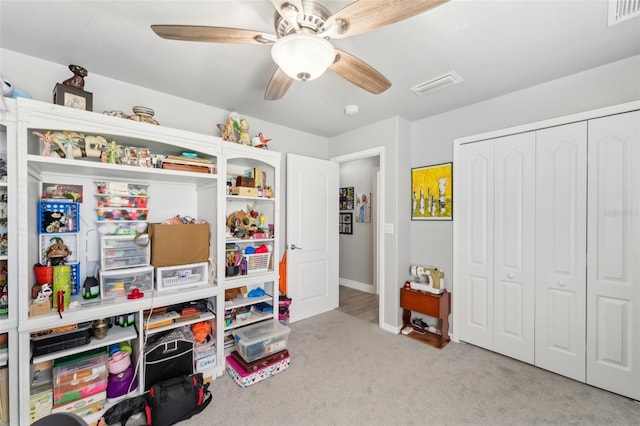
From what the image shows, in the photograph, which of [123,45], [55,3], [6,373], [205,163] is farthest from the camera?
[205,163]

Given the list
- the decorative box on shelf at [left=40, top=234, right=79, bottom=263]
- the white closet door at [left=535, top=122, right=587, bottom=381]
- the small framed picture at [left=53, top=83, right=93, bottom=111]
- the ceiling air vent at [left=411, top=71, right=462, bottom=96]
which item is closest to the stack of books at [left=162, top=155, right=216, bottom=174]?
the small framed picture at [left=53, top=83, right=93, bottom=111]

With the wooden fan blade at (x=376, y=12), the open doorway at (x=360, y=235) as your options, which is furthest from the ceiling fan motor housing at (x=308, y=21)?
the open doorway at (x=360, y=235)

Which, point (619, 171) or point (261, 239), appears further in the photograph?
point (261, 239)

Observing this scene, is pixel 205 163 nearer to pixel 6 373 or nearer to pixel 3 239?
pixel 3 239

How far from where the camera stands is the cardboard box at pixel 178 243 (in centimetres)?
207

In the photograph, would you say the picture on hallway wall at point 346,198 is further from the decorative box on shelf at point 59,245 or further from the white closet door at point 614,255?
the decorative box on shelf at point 59,245

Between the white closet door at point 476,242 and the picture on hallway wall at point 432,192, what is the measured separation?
0.37ft

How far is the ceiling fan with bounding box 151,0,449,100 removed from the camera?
1.10 meters

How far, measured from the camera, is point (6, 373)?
158 cm

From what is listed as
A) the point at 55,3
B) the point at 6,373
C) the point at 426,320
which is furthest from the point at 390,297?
the point at 55,3

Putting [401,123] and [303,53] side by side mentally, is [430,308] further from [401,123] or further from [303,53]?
[303,53]

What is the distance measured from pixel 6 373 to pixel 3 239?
784mm

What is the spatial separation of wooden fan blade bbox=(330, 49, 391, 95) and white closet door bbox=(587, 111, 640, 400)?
5.93 ft

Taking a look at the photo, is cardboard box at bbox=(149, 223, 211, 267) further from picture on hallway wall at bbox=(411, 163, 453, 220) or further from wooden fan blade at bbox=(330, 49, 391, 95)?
picture on hallway wall at bbox=(411, 163, 453, 220)
